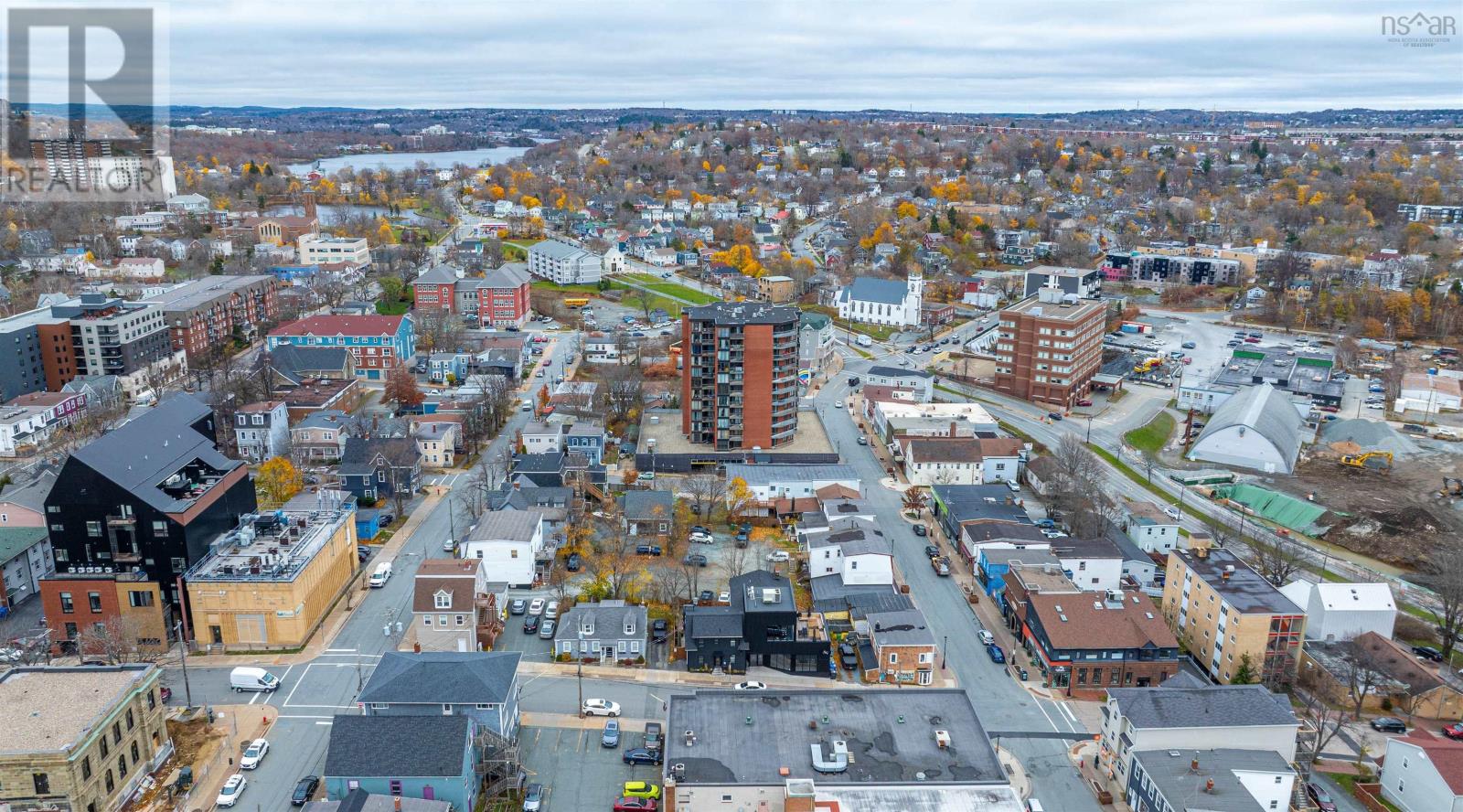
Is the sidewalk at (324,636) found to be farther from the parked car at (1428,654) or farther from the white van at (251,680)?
the parked car at (1428,654)

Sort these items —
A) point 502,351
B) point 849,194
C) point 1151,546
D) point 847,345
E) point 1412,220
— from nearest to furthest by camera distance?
point 1151,546 → point 502,351 → point 847,345 → point 1412,220 → point 849,194

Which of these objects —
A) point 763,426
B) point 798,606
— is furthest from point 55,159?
point 798,606

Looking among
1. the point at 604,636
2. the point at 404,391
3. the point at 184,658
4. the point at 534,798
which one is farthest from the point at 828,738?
the point at 404,391

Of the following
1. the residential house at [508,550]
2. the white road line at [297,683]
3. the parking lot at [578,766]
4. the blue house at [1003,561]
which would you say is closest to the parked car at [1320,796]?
the blue house at [1003,561]

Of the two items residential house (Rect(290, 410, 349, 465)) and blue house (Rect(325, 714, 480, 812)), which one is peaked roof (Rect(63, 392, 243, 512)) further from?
blue house (Rect(325, 714, 480, 812))

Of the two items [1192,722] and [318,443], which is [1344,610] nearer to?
[1192,722]

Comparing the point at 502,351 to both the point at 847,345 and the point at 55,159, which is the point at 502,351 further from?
the point at 55,159
